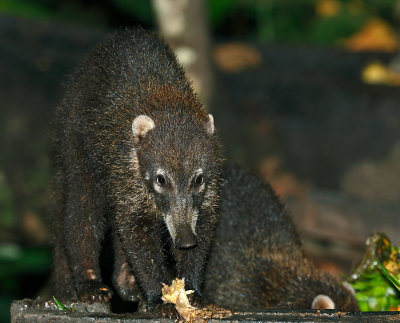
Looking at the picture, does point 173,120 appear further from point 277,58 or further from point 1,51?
point 277,58

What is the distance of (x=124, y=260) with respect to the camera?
279 inches

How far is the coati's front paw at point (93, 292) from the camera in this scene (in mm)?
6328

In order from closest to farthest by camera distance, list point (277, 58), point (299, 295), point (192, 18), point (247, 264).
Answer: point (299, 295) → point (247, 264) → point (192, 18) → point (277, 58)

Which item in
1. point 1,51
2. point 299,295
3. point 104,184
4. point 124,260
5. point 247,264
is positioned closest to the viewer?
point 104,184

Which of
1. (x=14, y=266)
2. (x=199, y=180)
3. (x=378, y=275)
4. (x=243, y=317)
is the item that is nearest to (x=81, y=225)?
(x=199, y=180)

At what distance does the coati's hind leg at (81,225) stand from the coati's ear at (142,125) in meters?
0.93

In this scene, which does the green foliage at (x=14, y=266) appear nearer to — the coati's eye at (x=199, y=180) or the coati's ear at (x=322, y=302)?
the coati's ear at (x=322, y=302)

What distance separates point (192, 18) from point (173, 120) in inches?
252

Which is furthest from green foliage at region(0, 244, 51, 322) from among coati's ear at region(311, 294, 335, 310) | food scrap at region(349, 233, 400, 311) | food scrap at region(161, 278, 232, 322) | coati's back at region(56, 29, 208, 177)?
food scrap at region(161, 278, 232, 322)

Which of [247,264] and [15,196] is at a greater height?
[15,196]

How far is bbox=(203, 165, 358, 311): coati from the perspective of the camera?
8.25 meters

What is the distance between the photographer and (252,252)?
8500 millimetres

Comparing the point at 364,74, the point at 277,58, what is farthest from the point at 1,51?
the point at 364,74

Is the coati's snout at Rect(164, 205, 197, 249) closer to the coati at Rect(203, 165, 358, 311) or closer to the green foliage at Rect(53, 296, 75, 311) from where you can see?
the green foliage at Rect(53, 296, 75, 311)
